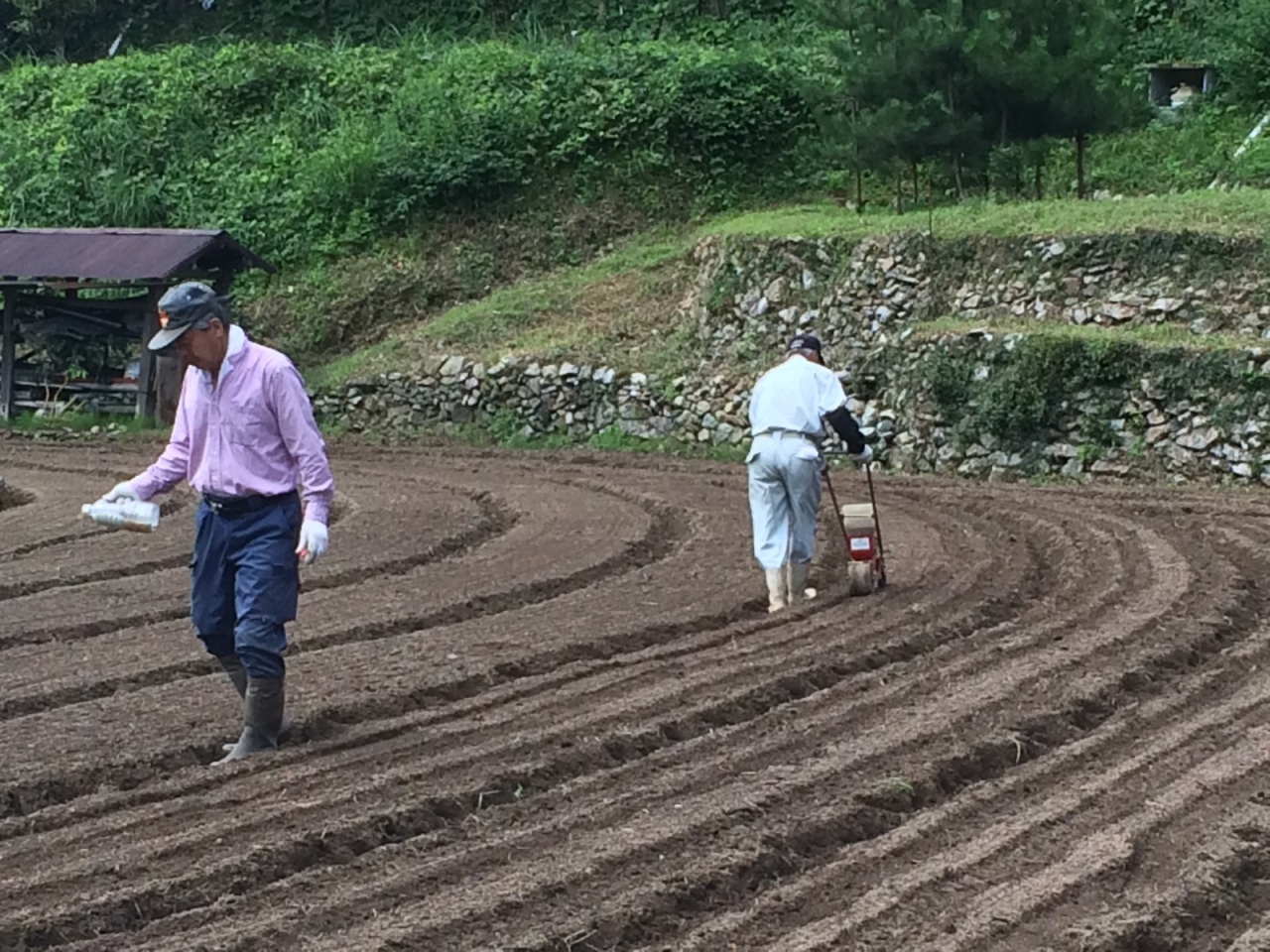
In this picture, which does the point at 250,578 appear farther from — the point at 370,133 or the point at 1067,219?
the point at 370,133

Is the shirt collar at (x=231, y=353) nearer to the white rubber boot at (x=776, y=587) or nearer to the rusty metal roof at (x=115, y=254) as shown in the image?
the white rubber boot at (x=776, y=587)

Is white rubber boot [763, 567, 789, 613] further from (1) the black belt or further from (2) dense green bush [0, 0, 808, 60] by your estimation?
(2) dense green bush [0, 0, 808, 60]

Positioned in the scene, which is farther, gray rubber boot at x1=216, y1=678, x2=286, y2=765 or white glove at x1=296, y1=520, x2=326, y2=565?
gray rubber boot at x1=216, y1=678, x2=286, y2=765

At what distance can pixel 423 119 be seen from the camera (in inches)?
1202

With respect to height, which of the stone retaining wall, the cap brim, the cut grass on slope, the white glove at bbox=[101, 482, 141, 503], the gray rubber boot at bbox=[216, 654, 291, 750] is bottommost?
the gray rubber boot at bbox=[216, 654, 291, 750]

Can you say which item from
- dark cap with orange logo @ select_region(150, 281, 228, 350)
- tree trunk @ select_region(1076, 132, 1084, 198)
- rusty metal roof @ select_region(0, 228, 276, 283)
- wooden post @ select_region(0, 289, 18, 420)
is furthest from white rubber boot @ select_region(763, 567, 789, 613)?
wooden post @ select_region(0, 289, 18, 420)

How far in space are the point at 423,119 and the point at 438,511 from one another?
1727cm

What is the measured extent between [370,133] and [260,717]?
25714mm

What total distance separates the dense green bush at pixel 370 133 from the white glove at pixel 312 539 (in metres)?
23.1

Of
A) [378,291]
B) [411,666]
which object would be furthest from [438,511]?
[378,291]

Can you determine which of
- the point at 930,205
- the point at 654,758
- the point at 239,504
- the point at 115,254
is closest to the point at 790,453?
the point at 654,758

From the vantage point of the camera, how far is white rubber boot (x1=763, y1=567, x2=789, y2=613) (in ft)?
33.3

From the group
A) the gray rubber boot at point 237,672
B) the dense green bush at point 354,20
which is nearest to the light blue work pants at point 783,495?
the gray rubber boot at point 237,672

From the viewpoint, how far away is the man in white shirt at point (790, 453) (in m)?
10.0
